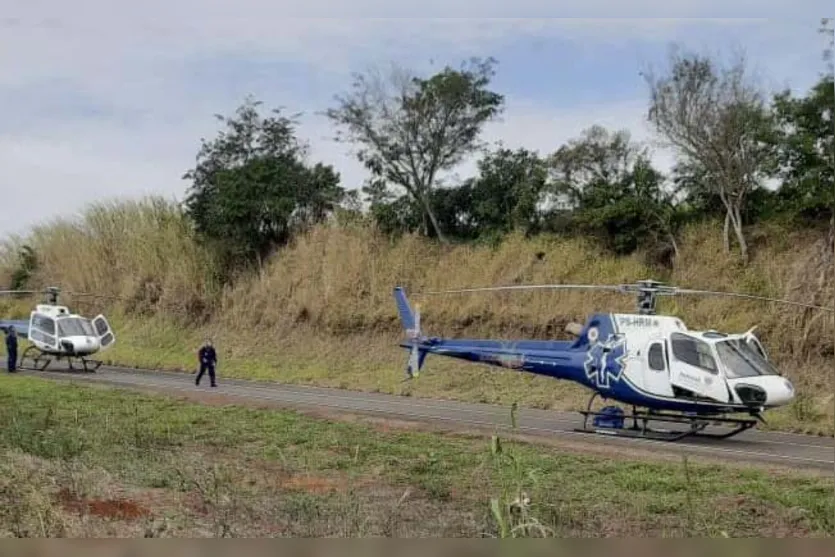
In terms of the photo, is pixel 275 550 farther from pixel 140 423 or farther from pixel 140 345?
pixel 140 345

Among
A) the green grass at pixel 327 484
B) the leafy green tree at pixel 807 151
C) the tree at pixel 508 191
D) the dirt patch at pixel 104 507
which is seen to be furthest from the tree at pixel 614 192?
the dirt patch at pixel 104 507

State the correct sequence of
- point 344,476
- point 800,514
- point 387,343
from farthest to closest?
1. point 387,343
2. point 344,476
3. point 800,514

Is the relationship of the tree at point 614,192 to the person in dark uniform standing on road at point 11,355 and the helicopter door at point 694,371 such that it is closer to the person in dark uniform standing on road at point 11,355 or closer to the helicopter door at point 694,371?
the helicopter door at point 694,371

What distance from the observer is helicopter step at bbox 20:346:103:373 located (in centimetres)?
1577

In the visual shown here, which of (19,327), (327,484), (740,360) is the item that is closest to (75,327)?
(19,327)

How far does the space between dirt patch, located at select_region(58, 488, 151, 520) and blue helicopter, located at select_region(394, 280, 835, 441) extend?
16.4 ft

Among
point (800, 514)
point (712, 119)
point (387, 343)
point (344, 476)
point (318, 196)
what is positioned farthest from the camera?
point (387, 343)

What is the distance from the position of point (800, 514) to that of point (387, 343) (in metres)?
10.5

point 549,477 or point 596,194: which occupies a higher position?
point 596,194

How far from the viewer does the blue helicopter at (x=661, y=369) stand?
901 centimetres

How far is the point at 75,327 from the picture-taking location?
1554 cm

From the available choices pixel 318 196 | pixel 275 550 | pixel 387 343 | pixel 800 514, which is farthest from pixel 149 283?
pixel 275 550

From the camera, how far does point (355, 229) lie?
12859 millimetres

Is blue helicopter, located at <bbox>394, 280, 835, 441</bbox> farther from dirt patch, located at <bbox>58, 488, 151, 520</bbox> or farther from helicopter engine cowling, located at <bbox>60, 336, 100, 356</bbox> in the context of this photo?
helicopter engine cowling, located at <bbox>60, 336, 100, 356</bbox>
